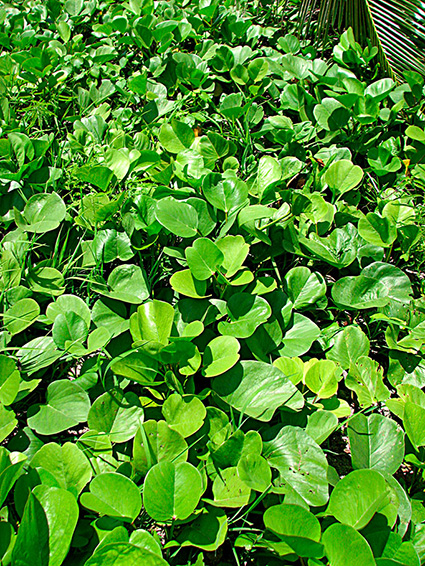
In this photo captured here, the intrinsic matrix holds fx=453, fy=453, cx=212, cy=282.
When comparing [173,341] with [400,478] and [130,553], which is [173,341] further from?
[400,478]

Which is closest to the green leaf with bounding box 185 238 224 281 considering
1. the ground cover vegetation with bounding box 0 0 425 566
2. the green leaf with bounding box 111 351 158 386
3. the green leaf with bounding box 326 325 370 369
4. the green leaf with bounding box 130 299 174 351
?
the ground cover vegetation with bounding box 0 0 425 566

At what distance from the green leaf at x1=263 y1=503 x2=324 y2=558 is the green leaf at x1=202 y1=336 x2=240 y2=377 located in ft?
0.89

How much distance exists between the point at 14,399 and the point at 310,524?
1.83 feet

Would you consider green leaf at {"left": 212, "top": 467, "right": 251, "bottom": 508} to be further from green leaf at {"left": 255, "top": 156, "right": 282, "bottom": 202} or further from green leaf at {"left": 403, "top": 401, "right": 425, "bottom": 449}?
green leaf at {"left": 255, "top": 156, "right": 282, "bottom": 202}

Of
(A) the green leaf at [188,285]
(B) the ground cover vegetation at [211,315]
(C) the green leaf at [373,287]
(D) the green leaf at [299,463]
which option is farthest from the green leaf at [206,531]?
(C) the green leaf at [373,287]

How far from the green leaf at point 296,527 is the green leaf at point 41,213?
829 mm

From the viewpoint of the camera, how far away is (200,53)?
6.22 feet

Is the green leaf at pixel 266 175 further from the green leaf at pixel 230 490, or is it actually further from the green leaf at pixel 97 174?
the green leaf at pixel 230 490

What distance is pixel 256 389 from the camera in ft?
2.85

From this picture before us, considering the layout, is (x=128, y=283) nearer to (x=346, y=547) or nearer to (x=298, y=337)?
(x=298, y=337)

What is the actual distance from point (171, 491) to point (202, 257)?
0.49 m

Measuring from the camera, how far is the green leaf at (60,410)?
0.82 metres

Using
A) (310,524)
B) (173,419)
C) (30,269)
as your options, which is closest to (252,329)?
(173,419)

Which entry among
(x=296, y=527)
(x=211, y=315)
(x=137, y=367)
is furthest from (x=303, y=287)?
(x=296, y=527)
